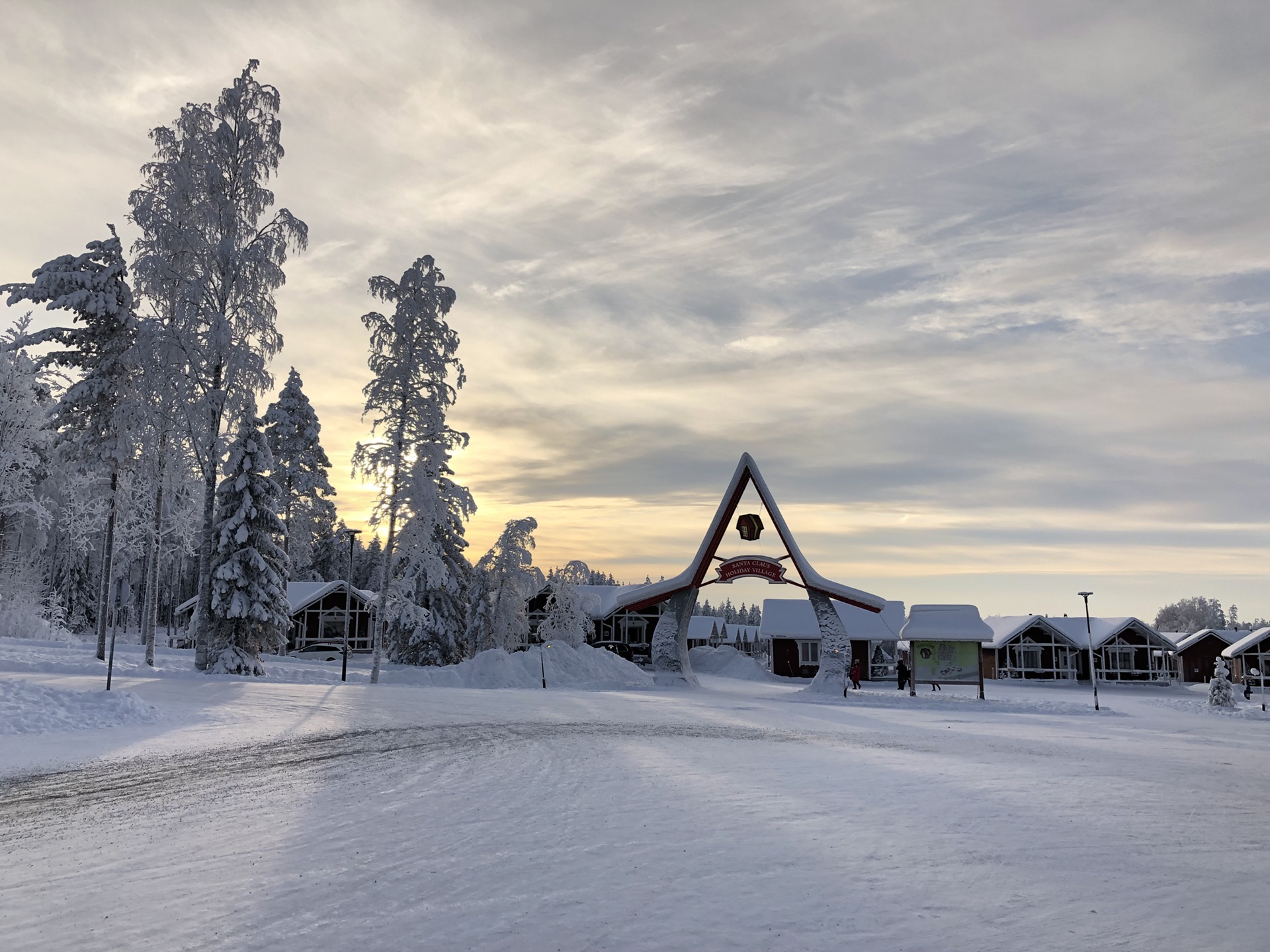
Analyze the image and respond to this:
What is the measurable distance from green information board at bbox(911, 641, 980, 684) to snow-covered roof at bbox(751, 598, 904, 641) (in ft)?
12.1

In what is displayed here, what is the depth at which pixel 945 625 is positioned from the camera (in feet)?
158

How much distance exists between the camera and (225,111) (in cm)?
2792

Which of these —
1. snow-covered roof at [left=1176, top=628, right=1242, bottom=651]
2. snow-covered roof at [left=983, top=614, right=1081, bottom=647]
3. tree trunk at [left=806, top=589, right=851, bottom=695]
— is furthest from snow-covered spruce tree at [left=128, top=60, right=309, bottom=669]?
snow-covered roof at [left=1176, top=628, right=1242, bottom=651]

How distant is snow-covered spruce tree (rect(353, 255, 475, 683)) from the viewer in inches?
1272

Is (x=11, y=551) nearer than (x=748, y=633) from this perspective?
Yes

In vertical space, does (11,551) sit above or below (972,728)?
above

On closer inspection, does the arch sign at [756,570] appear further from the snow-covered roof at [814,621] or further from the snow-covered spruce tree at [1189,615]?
the snow-covered spruce tree at [1189,615]

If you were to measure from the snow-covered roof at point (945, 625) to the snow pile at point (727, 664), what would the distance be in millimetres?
11724

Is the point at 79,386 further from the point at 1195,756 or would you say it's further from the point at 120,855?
the point at 1195,756

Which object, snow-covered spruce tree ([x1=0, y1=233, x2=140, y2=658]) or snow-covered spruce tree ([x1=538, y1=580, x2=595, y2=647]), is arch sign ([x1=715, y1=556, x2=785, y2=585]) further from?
snow-covered spruce tree ([x1=0, y1=233, x2=140, y2=658])

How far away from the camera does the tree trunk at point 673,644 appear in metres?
37.2

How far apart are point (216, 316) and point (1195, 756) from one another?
91.5ft

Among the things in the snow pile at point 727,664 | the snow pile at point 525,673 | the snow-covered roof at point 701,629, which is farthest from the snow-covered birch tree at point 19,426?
the snow-covered roof at point 701,629

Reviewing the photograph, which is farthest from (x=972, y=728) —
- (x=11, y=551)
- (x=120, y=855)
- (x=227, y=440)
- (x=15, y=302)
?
(x=11, y=551)
